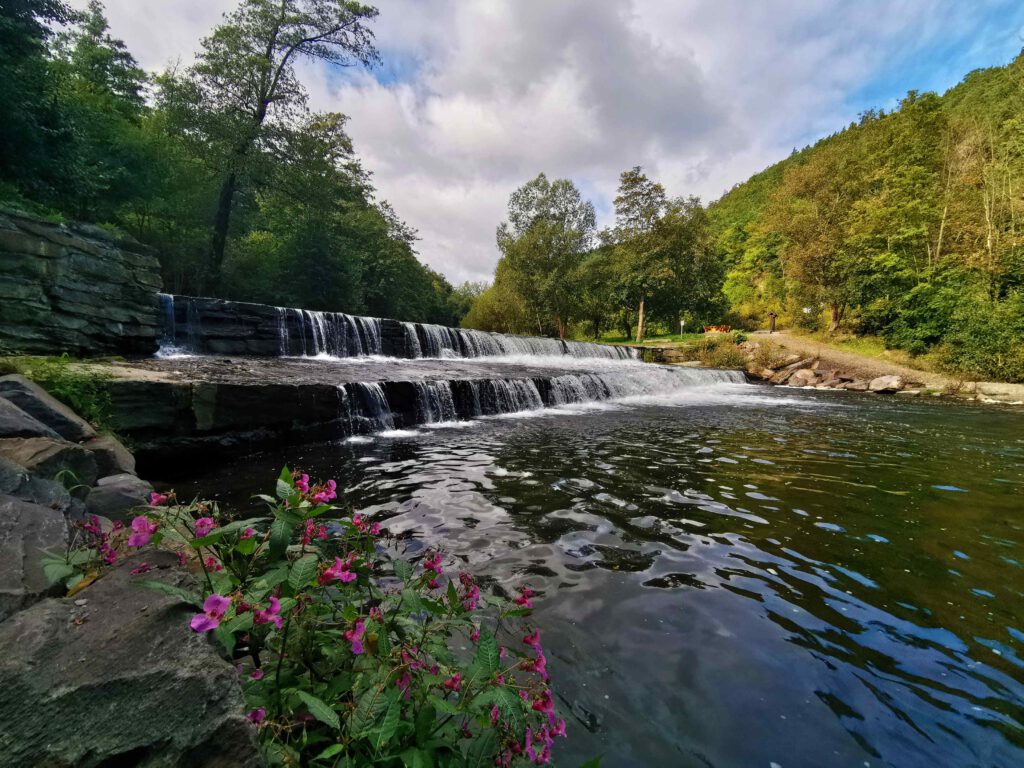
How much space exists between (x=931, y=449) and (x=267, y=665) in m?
10.6

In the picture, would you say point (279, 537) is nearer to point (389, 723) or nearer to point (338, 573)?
point (338, 573)

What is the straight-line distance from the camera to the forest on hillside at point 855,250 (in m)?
20.1

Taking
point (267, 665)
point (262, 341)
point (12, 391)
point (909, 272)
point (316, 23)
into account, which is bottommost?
point (267, 665)

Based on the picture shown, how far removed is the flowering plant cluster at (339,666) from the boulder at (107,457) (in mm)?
3405

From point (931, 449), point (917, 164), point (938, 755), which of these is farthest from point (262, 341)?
point (917, 164)

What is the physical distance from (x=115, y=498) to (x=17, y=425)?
1.13 metres

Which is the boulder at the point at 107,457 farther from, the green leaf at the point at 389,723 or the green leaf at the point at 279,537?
the green leaf at the point at 389,723

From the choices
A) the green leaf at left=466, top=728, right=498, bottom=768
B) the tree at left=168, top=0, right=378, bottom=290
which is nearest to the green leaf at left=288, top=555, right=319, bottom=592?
the green leaf at left=466, top=728, right=498, bottom=768

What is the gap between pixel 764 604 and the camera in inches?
112

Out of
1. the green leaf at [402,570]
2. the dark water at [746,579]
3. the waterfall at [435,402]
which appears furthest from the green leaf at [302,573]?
the waterfall at [435,402]

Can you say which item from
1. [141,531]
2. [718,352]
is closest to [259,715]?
[141,531]

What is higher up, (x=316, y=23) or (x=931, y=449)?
(x=316, y=23)

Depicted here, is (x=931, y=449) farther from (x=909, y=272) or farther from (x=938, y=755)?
(x=909, y=272)

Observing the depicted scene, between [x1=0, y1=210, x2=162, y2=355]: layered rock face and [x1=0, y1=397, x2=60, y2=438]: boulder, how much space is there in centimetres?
436
